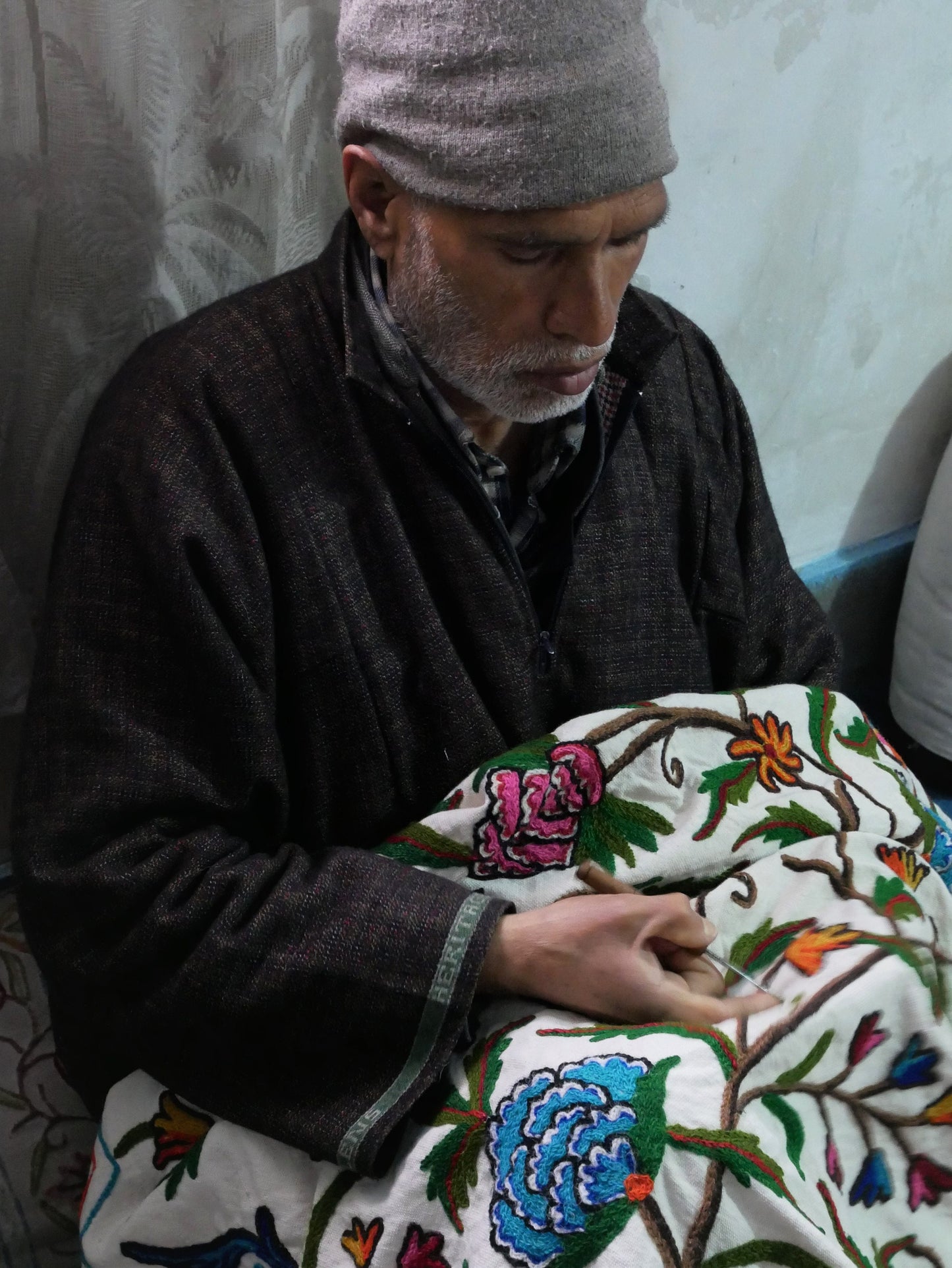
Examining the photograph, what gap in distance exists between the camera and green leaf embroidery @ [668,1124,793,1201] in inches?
30.6

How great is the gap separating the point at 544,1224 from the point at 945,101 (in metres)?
1.64

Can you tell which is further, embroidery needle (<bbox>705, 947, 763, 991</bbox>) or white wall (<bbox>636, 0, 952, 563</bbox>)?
white wall (<bbox>636, 0, 952, 563</bbox>)

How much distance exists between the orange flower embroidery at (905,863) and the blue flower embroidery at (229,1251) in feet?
1.95

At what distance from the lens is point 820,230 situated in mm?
1725

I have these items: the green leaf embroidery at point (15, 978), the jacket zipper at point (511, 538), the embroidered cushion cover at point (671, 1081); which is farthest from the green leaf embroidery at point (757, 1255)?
the green leaf embroidery at point (15, 978)

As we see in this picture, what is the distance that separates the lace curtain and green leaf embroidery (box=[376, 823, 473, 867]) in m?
0.48

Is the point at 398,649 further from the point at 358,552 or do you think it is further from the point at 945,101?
the point at 945,101

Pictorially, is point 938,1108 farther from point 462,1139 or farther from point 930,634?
point 930,634

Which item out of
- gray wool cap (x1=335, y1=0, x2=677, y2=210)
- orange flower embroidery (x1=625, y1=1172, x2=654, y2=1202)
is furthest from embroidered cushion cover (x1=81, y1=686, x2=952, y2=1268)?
gray wool cap (x1=335, y1=0, x2=677, y2=210)

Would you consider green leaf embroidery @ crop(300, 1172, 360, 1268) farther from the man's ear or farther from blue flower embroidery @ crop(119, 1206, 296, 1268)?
the man's ear

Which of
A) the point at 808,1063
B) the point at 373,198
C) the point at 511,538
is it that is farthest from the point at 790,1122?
the point at 373,198

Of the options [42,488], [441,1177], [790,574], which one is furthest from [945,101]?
[441,1177]

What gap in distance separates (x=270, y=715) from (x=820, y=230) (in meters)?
1.17

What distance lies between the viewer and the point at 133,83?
1.06 m
